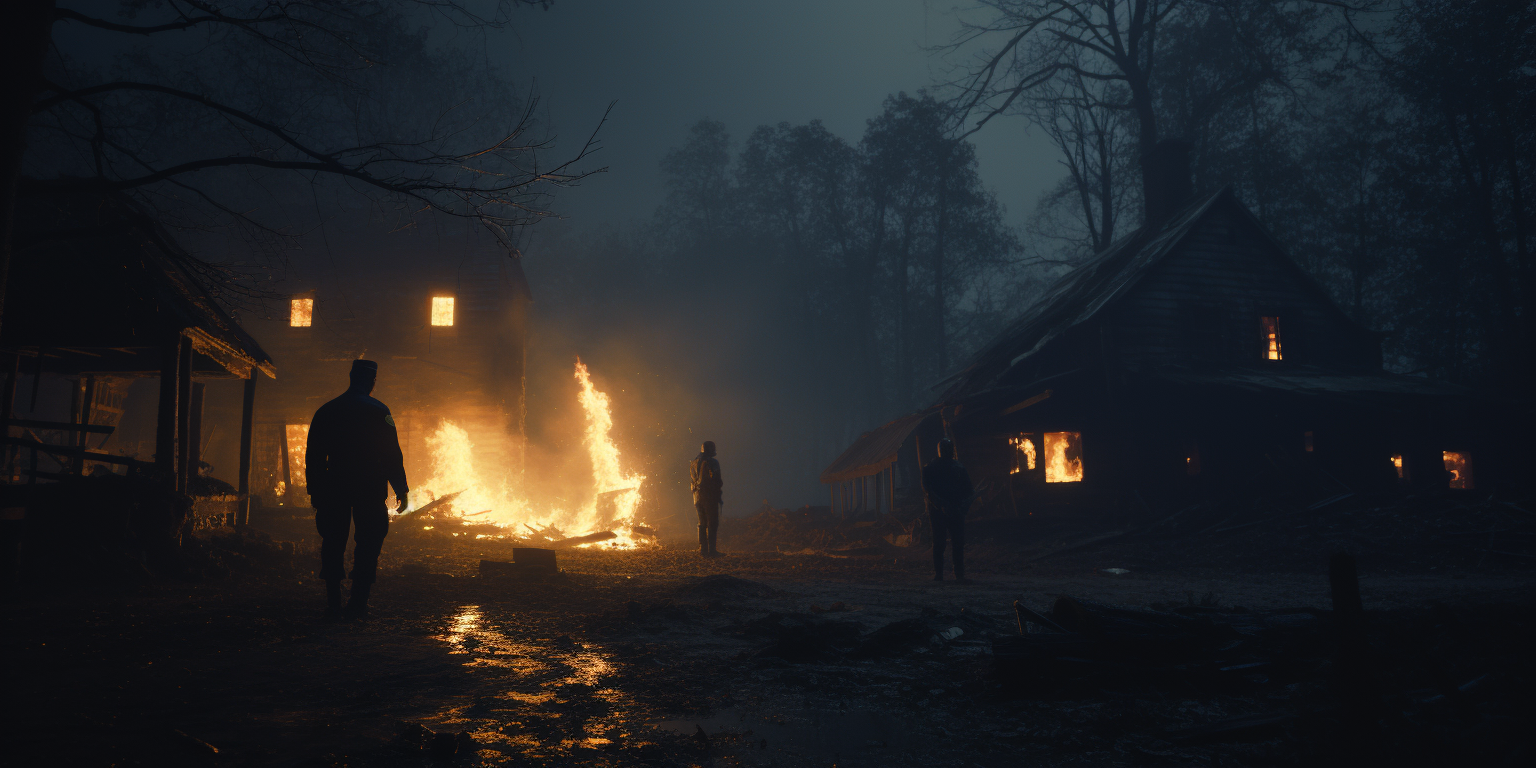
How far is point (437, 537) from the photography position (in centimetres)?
1677

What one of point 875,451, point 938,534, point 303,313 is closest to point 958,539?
point 938,534

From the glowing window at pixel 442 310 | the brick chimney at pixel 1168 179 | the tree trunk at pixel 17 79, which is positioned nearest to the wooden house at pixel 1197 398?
the brick chimney at pixel 1168 179

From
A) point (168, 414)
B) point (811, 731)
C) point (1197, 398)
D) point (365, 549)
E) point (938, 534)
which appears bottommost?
point (811, 731)

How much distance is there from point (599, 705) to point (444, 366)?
23599 mm

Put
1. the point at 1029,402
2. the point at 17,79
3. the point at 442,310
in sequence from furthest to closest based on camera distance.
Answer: the point at 442,310
the point at 1029,402
the point at 17,79

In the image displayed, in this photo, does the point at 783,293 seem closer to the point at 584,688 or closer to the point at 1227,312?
the point at 1227,312

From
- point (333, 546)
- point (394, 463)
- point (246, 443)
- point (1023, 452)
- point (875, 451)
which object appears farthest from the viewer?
point (875, 451)

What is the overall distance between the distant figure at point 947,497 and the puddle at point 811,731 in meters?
6.89

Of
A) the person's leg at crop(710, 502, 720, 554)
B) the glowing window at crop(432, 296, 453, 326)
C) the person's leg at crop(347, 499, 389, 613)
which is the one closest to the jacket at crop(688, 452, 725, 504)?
the person's leg at crop(710, 502, 720, 554)

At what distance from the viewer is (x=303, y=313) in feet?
84.2

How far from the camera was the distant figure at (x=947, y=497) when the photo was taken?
10727mm

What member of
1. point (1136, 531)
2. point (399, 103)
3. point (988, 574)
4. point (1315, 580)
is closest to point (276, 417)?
point (399, 103)

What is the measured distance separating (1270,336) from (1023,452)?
7919 millimetres

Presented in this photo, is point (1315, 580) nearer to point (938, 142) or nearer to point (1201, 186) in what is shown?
point (1201, 186)
